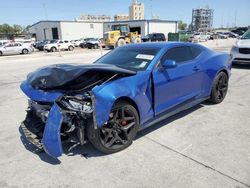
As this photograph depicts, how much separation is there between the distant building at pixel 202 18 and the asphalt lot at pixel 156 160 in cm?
15496

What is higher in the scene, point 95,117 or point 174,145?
point 95,117

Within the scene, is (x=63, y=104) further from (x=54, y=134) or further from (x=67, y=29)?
(x=67, y=29)

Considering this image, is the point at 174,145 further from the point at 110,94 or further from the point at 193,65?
the point at 193,65

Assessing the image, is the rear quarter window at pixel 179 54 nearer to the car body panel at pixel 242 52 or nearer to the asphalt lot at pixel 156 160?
the asphalt lot at pixel 156 160

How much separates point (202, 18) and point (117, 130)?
162356 millimetres

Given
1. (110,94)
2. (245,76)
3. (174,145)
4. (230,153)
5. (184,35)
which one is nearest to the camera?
(110,94)

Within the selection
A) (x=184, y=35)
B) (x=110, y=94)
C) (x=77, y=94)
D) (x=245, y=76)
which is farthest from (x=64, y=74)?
(x=184, y=35)

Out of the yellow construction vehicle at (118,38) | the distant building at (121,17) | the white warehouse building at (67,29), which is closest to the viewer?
the yellow construction vehicle at (118,38)

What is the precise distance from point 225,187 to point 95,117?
1.73 metres

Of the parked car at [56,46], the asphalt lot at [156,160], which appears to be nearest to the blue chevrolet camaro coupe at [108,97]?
the asphalt lot at [156,160]

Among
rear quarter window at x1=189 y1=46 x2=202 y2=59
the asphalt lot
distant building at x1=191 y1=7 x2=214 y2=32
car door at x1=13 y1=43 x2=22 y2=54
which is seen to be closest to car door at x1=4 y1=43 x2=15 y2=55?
car door at x1=13 y1=43 x2=22 y2=54

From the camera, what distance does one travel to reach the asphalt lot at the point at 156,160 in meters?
3.00

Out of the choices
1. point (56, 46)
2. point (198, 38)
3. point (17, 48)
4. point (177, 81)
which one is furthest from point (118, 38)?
point (177, 81)

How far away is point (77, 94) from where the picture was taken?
3.37m
